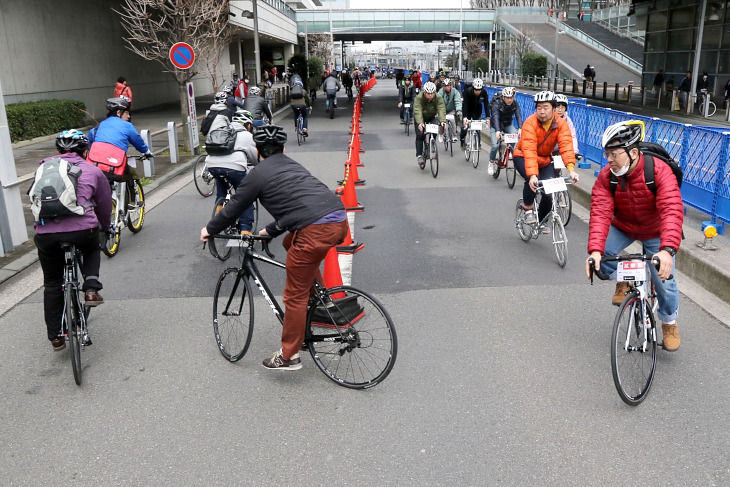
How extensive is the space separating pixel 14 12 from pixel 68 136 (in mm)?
18386

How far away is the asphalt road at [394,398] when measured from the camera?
11.3 ft

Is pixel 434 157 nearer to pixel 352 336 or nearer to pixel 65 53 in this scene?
pixel 352 336

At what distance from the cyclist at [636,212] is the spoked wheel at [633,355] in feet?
0.97

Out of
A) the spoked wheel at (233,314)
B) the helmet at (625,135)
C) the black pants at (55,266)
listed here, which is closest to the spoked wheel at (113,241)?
the black pants at (55,266)

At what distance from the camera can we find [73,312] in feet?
15.1

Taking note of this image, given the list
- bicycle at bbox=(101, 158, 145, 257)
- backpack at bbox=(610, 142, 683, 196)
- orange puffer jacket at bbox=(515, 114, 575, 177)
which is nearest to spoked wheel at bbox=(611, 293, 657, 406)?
backpack at bbox=(610, 142, 683, 196)

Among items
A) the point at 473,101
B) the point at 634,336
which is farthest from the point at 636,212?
the point at 473,101

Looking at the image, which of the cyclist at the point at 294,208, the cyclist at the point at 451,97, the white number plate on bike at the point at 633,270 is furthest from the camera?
the cyclist at the point at 451,97

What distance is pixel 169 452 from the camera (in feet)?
11.9

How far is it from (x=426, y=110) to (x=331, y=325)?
30.5 ft

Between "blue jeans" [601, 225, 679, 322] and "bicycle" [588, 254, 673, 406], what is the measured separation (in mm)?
262

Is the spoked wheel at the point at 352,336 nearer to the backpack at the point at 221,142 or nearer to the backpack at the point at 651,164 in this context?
the backpack at the point at 651,164

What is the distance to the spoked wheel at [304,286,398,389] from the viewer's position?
4199 millimetres

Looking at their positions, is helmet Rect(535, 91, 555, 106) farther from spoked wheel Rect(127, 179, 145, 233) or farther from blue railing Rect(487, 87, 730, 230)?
spoked wheel Rect(127, 179, 145, 233)
